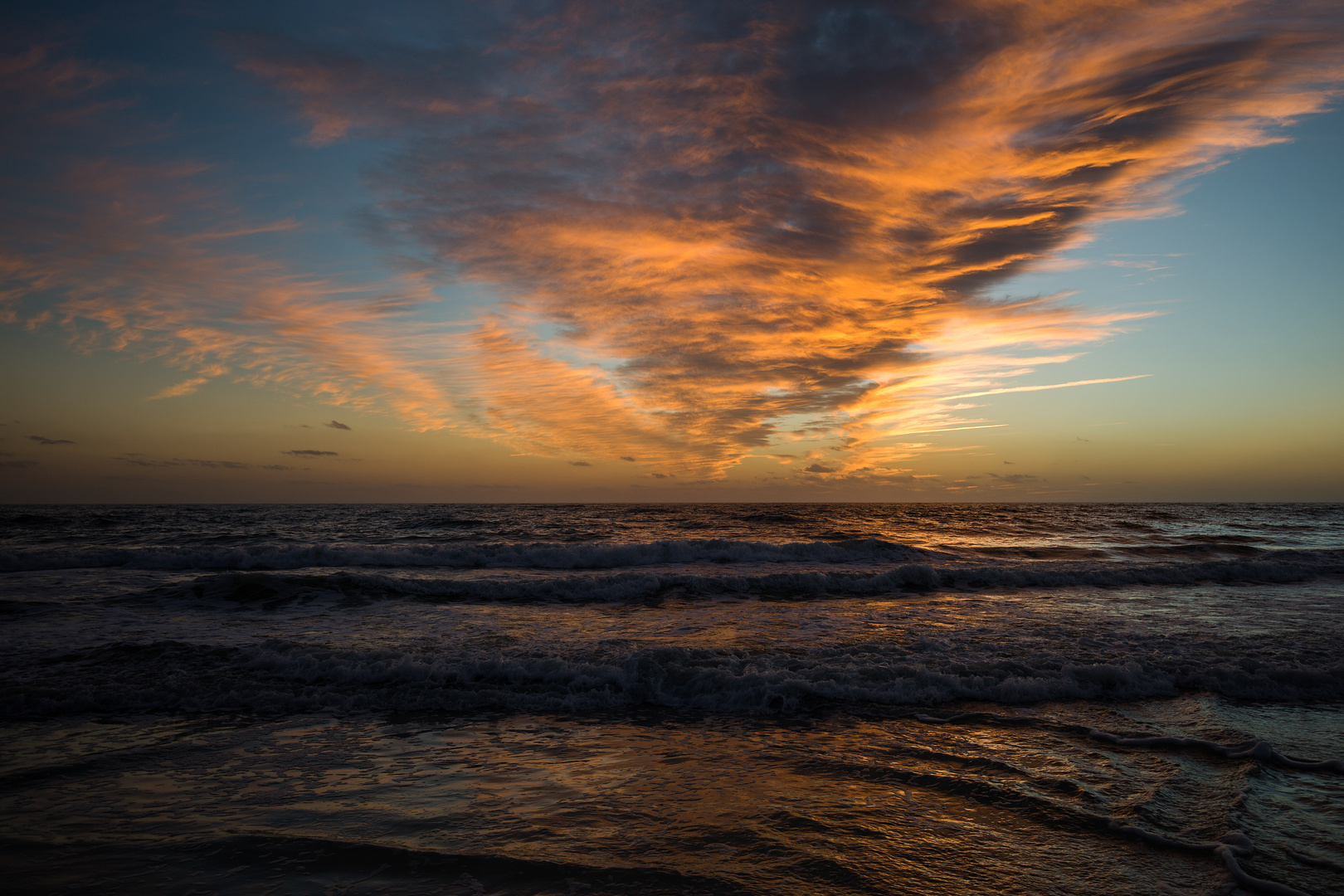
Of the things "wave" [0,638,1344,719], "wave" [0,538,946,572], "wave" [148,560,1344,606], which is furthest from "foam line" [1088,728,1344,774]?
"wave" [0,538,946,572]

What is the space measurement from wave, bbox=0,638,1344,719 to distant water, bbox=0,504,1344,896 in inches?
2.2

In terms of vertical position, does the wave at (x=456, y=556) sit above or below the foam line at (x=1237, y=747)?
below

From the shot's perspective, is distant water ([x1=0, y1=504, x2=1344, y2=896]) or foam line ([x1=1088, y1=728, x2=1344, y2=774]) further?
foam line ([x1=1088, y1=728, x2=1344, y2=774])

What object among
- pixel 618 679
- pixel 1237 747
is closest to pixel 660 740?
pixel 618 679

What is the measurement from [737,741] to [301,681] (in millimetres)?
6618

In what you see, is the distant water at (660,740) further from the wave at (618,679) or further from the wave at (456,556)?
the wave at (456,556)

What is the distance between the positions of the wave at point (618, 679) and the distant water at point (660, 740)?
0.06 metres

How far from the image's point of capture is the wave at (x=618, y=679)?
26.2 feet

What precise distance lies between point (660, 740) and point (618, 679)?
192cm

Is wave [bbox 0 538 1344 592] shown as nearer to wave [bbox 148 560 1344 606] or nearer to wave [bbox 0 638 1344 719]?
wave [bbox 148 560 1344 606]

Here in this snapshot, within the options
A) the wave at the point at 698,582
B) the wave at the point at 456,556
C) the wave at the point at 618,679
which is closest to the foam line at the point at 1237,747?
the wave at the point at 618,679

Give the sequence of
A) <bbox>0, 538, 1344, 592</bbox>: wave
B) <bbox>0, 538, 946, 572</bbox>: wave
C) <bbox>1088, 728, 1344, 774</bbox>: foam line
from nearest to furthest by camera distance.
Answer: <bbox>1088, 728, 1344, 774</bbox>: foam line
<bbox>0, 538, 1344, 592</bbox>: wave
<bbox>0, 538, 946, 572</bbox>: wave

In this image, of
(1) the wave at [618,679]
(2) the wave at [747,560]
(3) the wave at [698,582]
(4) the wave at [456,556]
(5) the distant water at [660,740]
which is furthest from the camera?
(4) the wave at [456,556]

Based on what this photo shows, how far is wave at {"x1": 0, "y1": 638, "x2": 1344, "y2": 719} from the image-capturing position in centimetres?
798
